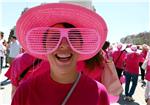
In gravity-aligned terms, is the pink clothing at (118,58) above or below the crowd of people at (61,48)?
below

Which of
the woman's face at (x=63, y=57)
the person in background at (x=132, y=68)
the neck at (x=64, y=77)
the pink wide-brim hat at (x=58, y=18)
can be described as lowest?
the person in background at (x=132, y=68)

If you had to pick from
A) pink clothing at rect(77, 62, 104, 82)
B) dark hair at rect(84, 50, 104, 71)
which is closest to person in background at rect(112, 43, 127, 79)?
pink clothing at rect(77, 62, 104, 82)

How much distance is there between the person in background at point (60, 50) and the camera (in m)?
1.86

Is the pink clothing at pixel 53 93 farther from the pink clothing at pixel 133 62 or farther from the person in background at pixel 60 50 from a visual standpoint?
the pink clothing at pixel 133 62

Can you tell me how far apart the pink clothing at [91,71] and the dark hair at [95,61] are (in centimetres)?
3

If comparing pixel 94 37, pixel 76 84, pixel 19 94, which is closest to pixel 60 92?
pixel 76 84

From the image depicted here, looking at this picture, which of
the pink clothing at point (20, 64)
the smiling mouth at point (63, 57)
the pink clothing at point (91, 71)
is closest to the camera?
the smiling mouth at point (63, 57)

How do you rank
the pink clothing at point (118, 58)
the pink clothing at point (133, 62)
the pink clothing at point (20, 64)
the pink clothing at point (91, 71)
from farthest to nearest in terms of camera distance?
the pink clothing at point (118, 58) < the pink clothing at point (133, 62) < the pink clothing at point (20, 64) < the pink clothing at point (91, 71)

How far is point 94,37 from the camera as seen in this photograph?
6.54 ft

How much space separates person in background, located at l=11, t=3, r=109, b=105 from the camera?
1.86 metres

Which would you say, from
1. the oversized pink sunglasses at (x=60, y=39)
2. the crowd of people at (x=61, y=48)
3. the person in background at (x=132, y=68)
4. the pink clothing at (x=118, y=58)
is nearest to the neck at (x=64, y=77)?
the crowd of people at (x=61, y=48)

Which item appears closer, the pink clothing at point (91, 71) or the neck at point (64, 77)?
the neck at point (64, 77)

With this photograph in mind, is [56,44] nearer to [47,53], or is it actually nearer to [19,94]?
[47,53]

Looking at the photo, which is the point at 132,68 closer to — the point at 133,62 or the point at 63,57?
the point at 133,62
